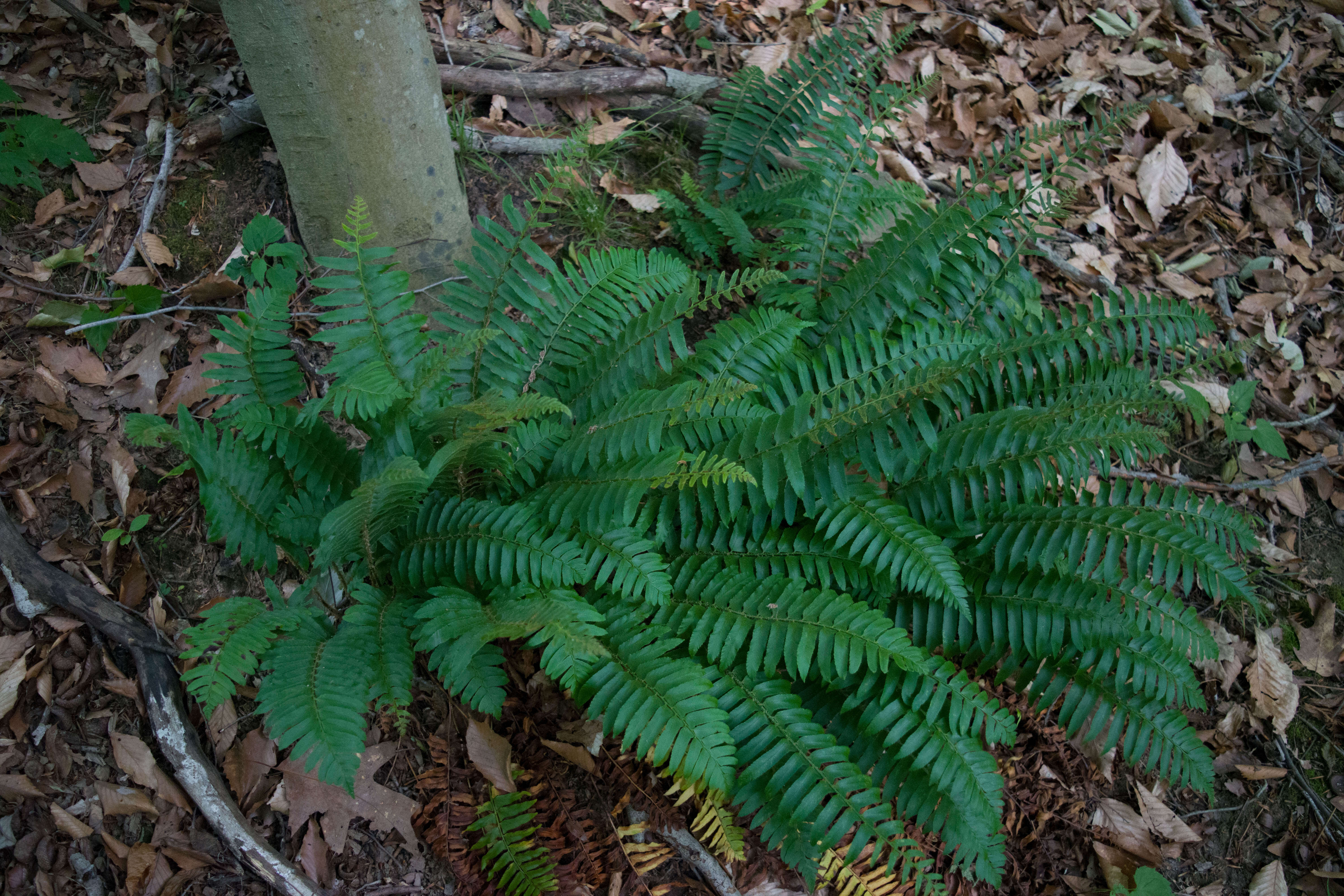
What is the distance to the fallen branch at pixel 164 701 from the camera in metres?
1.94

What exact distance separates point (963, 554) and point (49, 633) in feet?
8.25

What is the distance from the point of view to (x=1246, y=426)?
343 cm

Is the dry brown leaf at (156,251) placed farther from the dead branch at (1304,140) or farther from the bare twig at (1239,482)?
the dead branch at (1304,140)

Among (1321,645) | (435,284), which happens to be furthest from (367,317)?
(1321,645)

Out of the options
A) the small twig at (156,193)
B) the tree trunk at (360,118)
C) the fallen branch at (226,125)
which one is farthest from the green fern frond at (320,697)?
the fallen branch at (226,125)

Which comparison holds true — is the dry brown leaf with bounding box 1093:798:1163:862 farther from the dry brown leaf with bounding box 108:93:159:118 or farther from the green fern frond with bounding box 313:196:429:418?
the dry brown leaf with bounding box 108:93:159:118

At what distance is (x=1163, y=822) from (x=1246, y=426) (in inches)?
67.5

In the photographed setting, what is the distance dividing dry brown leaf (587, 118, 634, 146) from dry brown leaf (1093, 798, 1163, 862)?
3065 mm

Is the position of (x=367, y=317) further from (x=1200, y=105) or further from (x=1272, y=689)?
(x=1200, y=105)

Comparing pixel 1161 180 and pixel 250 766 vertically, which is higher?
pixel 1161 180

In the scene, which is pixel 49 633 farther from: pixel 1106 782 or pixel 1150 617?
pixel 1106 782

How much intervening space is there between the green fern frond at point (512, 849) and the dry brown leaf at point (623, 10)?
3.40 m

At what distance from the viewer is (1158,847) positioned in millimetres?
2693

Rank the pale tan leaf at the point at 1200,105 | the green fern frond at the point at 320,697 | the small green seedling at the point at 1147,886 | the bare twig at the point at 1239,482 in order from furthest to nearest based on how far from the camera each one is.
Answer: the pale tan leaf at the point at 1200,105, the bare twig at the point at 1239,482, the small green seedling at the point at 1147,886, the green fern frond at the point at 320,697
